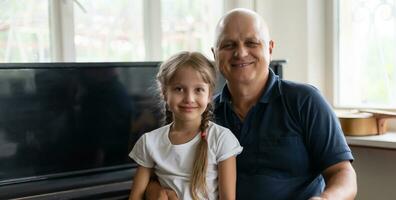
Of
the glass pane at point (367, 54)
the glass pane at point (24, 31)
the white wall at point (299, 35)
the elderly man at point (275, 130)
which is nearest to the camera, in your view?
the elderly man at point (275, 130)

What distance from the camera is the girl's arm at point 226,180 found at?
1.24 m

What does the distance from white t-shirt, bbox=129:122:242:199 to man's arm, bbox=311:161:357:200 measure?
0.27m

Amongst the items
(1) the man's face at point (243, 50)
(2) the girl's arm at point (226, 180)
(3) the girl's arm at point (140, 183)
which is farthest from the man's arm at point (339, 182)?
(3) the girl's arm at point (140, 183)

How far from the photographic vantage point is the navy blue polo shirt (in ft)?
4.54

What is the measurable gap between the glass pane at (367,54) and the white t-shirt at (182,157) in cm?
151

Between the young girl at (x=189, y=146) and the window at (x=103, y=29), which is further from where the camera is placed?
the window at (x=103, y=29)

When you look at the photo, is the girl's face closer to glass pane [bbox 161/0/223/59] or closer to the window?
the window

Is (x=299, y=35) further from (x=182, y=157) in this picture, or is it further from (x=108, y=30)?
(x=182, y=157)

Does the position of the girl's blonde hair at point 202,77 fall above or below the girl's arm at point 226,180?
above

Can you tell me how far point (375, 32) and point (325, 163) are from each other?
137 centimetres

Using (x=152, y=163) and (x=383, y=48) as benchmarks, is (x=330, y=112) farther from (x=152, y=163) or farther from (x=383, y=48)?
(x=383, y=48)

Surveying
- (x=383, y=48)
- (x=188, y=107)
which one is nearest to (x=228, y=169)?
(x=188, y=107)

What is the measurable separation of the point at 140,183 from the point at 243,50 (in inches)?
19.2

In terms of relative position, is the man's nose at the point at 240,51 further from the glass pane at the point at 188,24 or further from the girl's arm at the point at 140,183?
the glass pane at the point at 188,24
